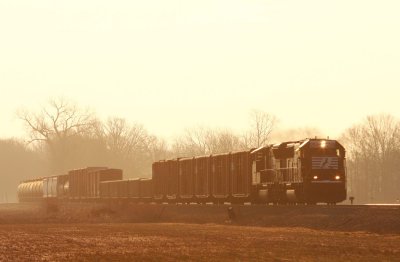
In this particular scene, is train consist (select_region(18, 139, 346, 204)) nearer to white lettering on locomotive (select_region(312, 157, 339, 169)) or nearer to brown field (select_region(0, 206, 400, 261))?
white lettering on locomotive (select_region(312, 157, 339, 169))

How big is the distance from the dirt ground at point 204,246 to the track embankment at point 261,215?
1.36 meters

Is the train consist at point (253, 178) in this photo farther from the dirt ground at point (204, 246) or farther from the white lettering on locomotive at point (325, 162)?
the dirt ground at point (204, 246)

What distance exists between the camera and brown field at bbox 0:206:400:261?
876 inches

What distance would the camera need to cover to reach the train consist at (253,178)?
40.7 metres

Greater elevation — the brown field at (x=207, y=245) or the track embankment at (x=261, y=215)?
the track embankment at (x=261, y=215)

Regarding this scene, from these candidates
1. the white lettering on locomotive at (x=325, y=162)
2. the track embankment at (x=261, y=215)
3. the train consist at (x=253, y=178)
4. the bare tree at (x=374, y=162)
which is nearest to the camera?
the track embankment at (x=261, y=215)

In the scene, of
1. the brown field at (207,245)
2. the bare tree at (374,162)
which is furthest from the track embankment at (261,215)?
the bare tree at (374,162)

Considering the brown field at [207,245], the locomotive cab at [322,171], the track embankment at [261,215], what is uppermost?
the locomotive cab at [322,171]

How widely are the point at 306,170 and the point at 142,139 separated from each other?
10930cm

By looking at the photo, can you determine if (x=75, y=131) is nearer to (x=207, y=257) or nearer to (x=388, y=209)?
(x=388, y=209)

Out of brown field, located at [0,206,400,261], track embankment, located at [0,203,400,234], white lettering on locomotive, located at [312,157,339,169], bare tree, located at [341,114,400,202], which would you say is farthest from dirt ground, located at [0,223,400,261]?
bare tree, located at [341,114,400,202]

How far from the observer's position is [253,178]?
4619 cm

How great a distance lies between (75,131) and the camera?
136875 millimetres

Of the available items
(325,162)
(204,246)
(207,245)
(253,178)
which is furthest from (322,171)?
(204,246)
